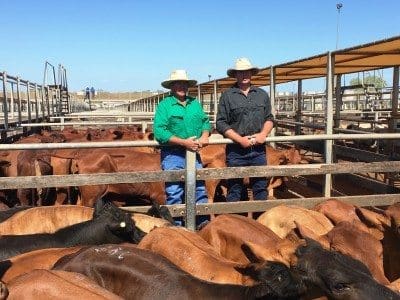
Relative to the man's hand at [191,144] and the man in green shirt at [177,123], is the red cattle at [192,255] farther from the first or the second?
the man in green shirt at [177,123]

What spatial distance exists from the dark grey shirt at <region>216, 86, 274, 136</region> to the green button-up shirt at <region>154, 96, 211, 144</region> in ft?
0.88

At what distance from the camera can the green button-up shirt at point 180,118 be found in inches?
242

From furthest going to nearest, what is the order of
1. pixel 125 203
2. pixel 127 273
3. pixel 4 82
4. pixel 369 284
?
pixel 4 82, pixel 125 203, pixel 127 273, pixel 369 284

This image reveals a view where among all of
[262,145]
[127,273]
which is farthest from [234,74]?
[127,273]

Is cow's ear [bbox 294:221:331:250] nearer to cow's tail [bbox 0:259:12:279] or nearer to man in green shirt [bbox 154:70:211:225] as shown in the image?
man in green shirt [bbox 154:70:211:225]

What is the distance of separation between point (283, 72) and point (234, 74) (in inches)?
206

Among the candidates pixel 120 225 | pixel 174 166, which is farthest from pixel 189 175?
pixel 120 225

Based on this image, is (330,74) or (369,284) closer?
(369,284)

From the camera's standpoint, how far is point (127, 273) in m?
3.96

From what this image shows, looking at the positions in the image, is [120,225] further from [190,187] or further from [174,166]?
[174,166]

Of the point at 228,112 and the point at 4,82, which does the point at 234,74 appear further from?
the point at 4,82

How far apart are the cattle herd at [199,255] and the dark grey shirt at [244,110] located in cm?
111

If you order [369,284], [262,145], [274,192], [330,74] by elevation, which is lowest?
[274,192]

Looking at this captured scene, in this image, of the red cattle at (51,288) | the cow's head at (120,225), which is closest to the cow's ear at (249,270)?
the red cattle at (51,288)
